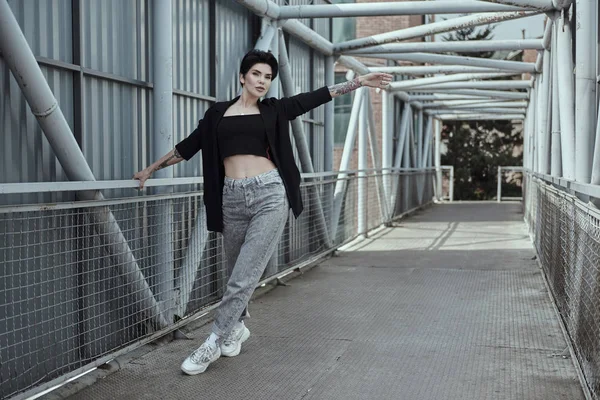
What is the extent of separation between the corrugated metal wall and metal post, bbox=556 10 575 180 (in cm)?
349

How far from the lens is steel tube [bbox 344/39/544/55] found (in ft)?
36.7

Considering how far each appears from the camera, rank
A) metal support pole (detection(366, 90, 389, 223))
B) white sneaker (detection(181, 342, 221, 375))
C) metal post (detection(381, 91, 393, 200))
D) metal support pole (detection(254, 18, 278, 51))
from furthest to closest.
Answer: metal post (detection(381, 91, 393, 200)) < metal support pole (detection(366, 90, 389, 223)) < metal support pole (detection(254, 18, 278, 51)) < white sneaker (detection(181, 342, 221, 375))

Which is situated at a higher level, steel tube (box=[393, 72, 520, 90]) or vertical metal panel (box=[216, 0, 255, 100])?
steel tube (box=[393, 72, 520, 90])

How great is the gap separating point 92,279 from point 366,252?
23.6 ft

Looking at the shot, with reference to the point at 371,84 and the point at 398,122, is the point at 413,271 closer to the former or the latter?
the point at 371,84

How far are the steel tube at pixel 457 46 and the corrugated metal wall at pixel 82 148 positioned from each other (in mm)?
5216

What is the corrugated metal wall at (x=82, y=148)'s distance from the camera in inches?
166

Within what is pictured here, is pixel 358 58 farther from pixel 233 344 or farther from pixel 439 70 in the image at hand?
pixel 233 344

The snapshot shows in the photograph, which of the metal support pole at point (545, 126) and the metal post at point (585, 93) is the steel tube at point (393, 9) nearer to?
the metal post at point (585, 93)

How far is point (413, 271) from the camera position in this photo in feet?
31.2

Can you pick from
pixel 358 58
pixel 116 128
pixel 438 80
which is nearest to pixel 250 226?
pixel 116 128

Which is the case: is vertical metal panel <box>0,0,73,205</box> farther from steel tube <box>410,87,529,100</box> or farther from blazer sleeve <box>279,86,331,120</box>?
steel tube <box>410,87,529,100</box>

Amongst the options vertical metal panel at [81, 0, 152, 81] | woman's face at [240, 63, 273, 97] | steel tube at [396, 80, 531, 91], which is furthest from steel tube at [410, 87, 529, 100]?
woman's face at [240, 63, 273, 97]

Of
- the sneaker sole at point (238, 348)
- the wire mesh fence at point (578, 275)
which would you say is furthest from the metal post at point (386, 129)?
the sneaker sole at point (238, 348)
